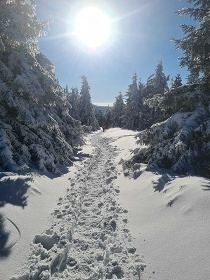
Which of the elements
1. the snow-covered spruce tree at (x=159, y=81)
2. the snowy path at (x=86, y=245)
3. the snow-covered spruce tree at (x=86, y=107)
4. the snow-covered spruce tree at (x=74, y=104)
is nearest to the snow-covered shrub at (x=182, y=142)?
the snowy path at (x=86, y=245)

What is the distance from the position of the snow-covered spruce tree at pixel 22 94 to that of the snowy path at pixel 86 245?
316 centimetres

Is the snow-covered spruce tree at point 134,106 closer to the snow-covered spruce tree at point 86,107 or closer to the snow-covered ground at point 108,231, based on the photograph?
the snow-covered spruce tree at point 86,107

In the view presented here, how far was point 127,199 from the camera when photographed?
8.29m

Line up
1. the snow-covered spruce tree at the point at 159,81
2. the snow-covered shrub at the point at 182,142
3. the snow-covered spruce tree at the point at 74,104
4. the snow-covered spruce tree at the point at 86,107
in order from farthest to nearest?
1. the snow-covered spruce tree at the point at 86,107
2. the snow-covered spruce tree at the point at 74,104
3. the snow-covered spruce tree at the point at 159,81
4. the snow-covered shrub at the point at 182,142

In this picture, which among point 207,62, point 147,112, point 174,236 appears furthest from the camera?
point 147,112

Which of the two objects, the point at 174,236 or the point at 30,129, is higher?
the point at 30,129

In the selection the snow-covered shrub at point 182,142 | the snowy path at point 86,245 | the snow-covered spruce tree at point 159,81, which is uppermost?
the snow-covered spruce tree at point 159,81

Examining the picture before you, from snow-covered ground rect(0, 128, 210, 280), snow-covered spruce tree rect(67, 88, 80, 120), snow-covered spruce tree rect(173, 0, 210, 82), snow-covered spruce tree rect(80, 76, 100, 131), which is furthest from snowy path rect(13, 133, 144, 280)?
snow-covered spruce tree rect(80, 76, 100, 131)

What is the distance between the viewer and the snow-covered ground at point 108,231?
4371 mm

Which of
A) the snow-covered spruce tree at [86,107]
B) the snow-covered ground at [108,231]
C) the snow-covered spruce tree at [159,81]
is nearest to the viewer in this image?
the snow-covered ground at [108,231]

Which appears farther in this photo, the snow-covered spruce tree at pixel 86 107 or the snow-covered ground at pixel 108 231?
the snow-covered spruce tree at pixel 86 107

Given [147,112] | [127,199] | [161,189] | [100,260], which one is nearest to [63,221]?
[100,260]

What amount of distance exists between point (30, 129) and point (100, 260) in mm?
8477

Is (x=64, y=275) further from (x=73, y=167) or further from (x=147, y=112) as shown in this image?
(x=147, y=112)
